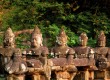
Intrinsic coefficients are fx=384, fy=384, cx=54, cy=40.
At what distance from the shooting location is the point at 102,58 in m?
7.54

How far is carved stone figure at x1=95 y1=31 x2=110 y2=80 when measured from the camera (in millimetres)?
7559

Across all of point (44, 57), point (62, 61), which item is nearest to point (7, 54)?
point (44, 57)

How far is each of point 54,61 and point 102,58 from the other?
116 centimetres

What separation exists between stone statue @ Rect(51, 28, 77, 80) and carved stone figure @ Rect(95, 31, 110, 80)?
72 centimetres

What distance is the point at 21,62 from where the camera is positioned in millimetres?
6234

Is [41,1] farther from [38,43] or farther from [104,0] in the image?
[38,43]

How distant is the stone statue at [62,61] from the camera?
22.7 feet

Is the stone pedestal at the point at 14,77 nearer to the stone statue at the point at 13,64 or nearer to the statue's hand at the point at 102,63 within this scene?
the stone statue at the point at 13,64

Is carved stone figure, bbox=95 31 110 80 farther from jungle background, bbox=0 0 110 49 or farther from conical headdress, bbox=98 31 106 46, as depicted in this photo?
jungle background, bbox=0 0 110 49

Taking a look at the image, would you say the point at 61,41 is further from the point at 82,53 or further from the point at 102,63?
the point at 102,63

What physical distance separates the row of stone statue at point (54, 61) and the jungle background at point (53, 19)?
197 inches

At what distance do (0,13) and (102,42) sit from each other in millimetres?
7012

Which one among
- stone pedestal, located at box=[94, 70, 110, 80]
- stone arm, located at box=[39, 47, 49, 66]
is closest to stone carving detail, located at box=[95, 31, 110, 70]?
stone pedestal, located at box=[94, 70, 110, 80]

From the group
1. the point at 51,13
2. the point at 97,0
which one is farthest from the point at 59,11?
the point at 97,0
